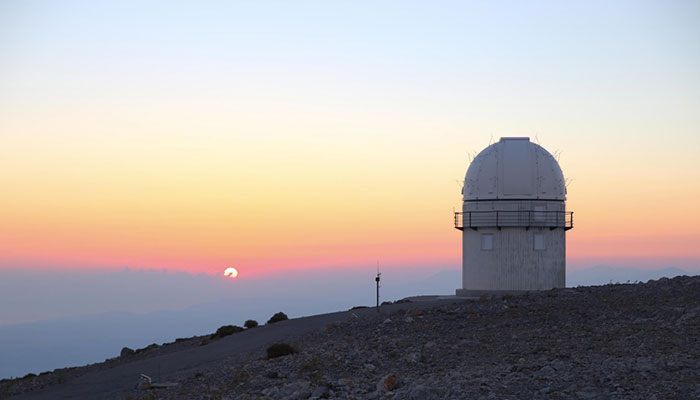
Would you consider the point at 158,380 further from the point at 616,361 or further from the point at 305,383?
the point at 616,361

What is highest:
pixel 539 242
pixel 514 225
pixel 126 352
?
pixel 514 225

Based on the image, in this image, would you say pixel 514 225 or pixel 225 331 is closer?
pixel 225 331

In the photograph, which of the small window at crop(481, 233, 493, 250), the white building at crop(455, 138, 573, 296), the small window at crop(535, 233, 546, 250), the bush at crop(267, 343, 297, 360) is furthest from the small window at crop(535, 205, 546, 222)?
the bush at crop(267, 343, 297, 360)

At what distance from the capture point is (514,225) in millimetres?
33188

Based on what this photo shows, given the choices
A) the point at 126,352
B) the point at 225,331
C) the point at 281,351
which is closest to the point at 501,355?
the point at 281,351

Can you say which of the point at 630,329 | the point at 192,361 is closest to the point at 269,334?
the point at 192,361

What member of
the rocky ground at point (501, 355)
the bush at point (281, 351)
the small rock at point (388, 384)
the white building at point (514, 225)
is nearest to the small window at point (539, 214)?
the white building at point (514, 225)

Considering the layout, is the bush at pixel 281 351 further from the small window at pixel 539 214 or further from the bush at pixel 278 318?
the small window at pixel 539 214

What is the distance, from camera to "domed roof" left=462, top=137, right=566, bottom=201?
33750 millimetres

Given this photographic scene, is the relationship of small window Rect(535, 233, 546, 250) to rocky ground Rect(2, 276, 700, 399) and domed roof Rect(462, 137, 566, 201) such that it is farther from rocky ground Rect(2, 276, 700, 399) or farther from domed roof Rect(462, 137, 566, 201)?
rocky ground Rect(2, 276, 700, 399)

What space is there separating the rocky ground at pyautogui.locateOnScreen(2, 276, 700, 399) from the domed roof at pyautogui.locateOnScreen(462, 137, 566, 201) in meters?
9.69

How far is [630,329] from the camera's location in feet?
56.2

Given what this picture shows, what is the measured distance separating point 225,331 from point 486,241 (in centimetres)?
1194

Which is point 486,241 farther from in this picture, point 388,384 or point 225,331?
point 388,384
